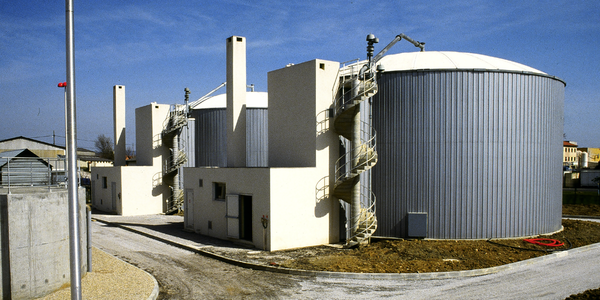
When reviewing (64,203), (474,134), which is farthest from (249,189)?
(474,134)

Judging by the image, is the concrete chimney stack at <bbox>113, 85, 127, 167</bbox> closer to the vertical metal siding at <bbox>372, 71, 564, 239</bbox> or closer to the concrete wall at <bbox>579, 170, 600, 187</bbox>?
the vertical metal siding at <bbox>372, 71, 564, 239</bbox>

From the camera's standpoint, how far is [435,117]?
19344 mm

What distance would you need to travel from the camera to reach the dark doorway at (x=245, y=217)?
19.0m

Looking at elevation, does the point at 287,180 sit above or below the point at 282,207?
above

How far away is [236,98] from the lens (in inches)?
845

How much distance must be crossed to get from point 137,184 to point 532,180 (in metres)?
24.5

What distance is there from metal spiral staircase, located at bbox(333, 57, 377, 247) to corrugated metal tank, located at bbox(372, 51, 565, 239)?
1.47m

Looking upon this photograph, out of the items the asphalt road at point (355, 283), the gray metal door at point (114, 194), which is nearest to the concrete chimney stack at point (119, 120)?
the gray metal door at point (114, 194)

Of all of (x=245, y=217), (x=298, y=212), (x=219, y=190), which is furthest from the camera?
(x=219, y=190)

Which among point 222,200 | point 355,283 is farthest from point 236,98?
point 355,283

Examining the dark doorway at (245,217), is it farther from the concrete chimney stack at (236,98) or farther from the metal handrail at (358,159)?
the metal handrail at (358,159)

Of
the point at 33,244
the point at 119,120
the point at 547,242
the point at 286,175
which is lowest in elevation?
the point at 547,242

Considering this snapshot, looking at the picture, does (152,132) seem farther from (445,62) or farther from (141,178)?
(445,62)

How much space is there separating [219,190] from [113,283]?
356 inches
